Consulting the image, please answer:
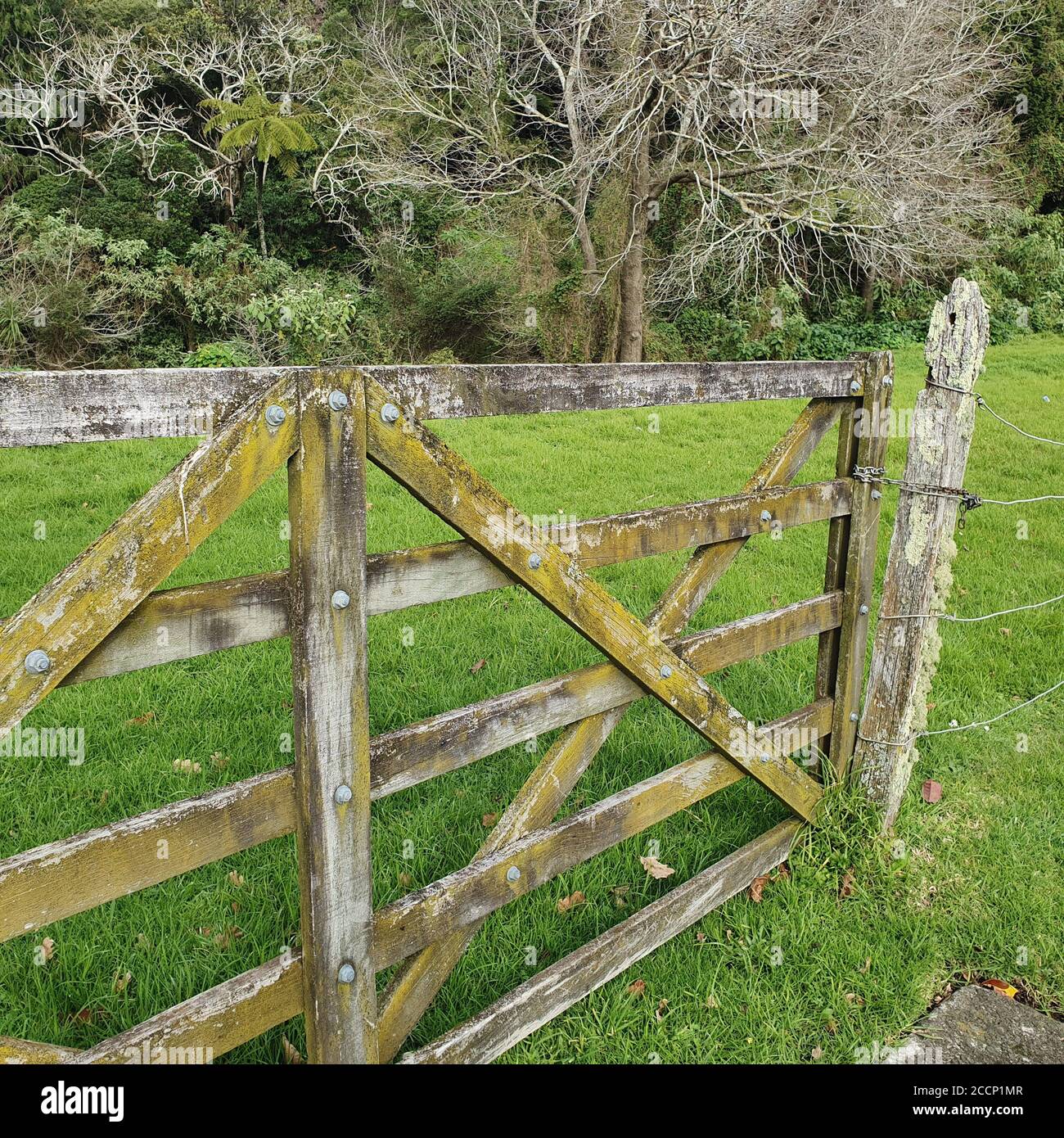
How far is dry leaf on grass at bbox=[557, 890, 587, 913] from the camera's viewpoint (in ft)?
10.8

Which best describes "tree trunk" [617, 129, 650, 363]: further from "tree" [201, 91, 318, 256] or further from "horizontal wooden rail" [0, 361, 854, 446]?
"horizontal wooden rail" [0, 361, 854, 446]

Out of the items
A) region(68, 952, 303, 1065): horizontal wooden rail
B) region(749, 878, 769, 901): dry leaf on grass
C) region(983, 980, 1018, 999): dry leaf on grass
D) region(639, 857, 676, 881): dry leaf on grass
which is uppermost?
region(68, 952, 303, 1065): horizontal wooden rail

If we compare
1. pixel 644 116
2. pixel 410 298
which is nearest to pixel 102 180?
pixel 410 298

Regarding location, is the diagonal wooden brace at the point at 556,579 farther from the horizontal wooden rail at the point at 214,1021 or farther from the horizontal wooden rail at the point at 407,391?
the horizontal wooden rail at the point at 214,1021

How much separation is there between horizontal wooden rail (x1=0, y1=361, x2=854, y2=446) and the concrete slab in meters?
2.15

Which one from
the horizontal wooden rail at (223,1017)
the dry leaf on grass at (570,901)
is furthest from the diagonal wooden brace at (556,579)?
the horizontal wooden rail at (223,1017)

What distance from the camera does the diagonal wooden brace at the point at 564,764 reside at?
243 cm

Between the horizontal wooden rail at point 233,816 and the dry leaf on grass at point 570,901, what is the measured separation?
98 cm

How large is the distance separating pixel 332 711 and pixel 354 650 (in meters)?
0.14

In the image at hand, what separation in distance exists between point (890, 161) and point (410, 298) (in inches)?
413

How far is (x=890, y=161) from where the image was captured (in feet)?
51.1

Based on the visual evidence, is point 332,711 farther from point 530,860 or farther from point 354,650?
point 530,860

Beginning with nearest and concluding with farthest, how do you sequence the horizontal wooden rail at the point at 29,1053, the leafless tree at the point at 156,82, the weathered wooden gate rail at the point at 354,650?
1. the weathered wooden gate rail at the point at 354,650
2. the horizontal wooden rail at the point at 29,1053
3. the leafless tree at the point at 156,82

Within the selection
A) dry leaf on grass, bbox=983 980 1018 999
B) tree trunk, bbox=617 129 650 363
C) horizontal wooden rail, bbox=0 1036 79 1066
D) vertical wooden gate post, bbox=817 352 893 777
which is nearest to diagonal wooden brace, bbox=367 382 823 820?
vertical wooden gate post, bbox=817 352 893 777
